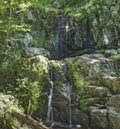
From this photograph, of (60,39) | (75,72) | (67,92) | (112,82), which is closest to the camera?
(112,82)

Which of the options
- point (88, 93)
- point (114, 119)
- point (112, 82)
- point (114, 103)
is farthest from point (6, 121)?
point (112, 82)

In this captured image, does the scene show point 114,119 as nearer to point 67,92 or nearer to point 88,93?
point 88,93

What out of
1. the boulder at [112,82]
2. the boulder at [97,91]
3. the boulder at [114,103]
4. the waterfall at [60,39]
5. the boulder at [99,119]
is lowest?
the boulder at [99,119]

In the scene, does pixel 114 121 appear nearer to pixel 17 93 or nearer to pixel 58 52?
pixel 17 93

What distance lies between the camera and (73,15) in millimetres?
17594

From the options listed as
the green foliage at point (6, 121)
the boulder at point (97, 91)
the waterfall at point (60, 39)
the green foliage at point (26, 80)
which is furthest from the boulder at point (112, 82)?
the waterfall at point (60, 39)

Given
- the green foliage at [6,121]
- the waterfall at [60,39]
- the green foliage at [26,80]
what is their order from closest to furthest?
the green foliage at [6,121] < the green foliage at [26,80] < the waterfall at [60,39]

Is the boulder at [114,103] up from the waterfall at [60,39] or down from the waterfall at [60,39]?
down

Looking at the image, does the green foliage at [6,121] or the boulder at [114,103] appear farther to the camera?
the boulder at [114,103]

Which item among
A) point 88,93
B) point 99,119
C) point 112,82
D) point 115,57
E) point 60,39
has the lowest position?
point 99,119

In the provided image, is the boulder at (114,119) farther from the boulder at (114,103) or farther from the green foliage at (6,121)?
the green foliage at (6,121)

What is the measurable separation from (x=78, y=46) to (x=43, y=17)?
107 inches

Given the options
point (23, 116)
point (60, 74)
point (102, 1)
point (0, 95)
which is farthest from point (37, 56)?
point (102, 1)

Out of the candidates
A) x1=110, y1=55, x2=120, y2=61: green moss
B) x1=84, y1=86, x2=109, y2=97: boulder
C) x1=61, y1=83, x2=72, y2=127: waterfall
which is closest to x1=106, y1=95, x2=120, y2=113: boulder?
x1=84, y1=86, x2=109, y2=97: boulder
